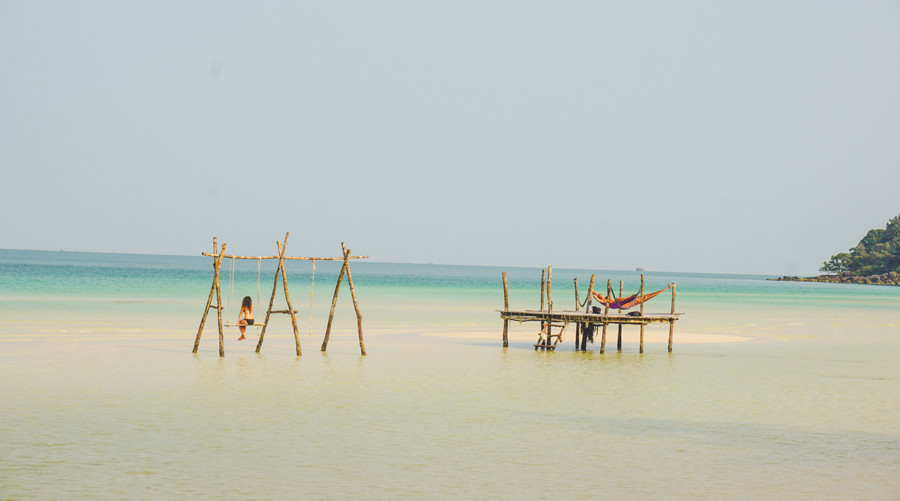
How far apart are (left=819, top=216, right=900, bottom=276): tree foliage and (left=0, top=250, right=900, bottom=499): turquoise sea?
11905 cm

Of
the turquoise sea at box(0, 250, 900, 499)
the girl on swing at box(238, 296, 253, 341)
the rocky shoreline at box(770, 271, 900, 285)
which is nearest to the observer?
the turquoise sea at box(0, 250, 900, 499)

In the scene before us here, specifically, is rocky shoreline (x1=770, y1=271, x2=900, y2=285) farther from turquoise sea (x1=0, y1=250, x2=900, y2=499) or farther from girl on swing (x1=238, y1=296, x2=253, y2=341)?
girl on swing (x1=238, y1=296, x2=253, y2=341)

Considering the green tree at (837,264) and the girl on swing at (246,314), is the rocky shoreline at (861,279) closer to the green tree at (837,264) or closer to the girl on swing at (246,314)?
the green tree at (837,264)

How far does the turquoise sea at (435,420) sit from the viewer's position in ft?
29.7

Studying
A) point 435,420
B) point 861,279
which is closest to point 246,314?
point 435,420

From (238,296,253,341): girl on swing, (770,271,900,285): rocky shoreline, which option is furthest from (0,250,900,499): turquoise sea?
(770,271,900,285): rocky shoreline

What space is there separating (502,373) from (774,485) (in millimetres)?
8998

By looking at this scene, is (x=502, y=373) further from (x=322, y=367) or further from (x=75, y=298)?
(x=75, y=298)

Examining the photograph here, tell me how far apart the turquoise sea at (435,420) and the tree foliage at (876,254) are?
119 meters

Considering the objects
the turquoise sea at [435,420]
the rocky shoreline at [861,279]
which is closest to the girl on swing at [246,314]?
the turquoise sea at [435,420]

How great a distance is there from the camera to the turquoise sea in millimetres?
9062

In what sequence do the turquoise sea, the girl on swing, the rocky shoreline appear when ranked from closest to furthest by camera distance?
the turquoise sea
the girl on swing
the rocky shoreline

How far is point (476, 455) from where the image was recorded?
10336 mm

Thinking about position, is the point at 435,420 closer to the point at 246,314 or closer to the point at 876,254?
the point at 246,314
